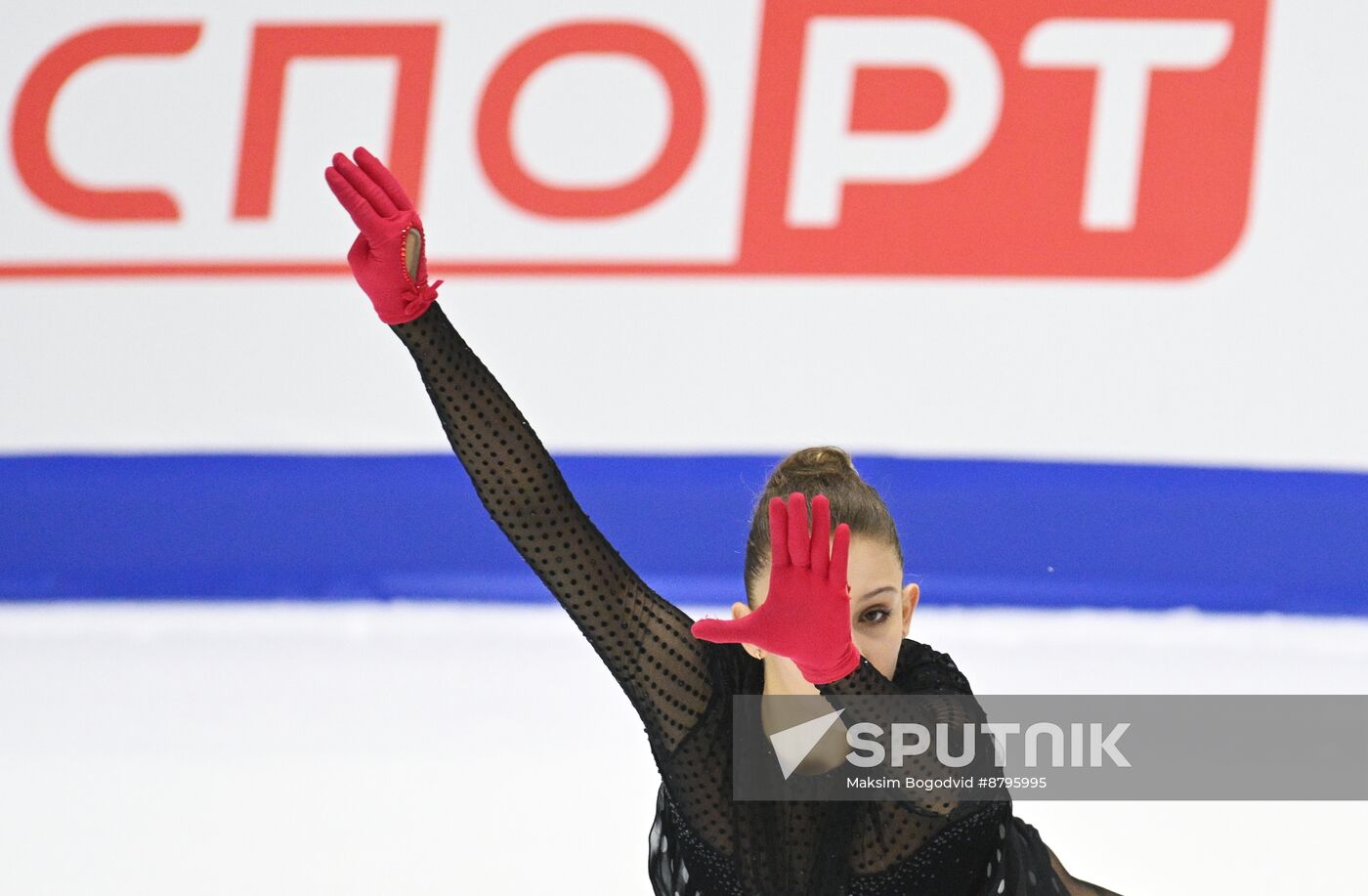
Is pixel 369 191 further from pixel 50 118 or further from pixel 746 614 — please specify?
pixel 50 118

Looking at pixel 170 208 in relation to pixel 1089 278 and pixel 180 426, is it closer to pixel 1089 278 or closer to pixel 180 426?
pixel 180 426

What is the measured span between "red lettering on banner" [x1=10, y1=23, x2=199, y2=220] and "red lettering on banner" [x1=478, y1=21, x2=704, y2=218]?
768 mm

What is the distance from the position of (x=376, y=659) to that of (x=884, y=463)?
4.15 feet

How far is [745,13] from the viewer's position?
394cm

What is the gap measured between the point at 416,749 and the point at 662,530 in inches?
48.0

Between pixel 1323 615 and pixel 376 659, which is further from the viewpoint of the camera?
pixel 1323 615

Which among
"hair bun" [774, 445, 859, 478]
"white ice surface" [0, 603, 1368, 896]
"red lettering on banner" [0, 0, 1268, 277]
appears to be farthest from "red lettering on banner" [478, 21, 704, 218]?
"hair bun" [774, 445, 859, 478]

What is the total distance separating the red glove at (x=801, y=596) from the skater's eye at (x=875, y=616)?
216mm

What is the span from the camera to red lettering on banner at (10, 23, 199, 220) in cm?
400

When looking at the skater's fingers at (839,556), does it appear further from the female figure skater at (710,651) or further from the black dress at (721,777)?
the black dress at (721,777)

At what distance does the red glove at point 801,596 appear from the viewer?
4.32 ft

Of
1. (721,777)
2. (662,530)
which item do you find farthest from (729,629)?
(662,530)

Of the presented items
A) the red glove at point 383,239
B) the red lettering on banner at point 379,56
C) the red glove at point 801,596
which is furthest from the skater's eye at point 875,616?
the red lettering on banner at point 379,56

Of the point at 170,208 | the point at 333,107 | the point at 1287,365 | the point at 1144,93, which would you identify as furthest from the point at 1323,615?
the point at 170,208
